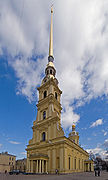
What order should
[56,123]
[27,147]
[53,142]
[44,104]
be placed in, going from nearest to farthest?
1. [53,142]
2. [56,123]
3. [27,147]
4. [44,104]

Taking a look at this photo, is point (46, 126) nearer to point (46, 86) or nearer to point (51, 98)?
point (51, 98)

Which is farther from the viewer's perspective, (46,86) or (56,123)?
(46,86)

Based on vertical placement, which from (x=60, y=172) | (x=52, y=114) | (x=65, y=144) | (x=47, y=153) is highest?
(x=52, y=114)

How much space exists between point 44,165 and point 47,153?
240 cm

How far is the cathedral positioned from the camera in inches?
1031

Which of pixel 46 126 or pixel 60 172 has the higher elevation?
pixel 46 126

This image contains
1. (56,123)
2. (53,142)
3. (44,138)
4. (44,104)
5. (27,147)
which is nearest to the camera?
(53,142)

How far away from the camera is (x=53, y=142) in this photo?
92.9 ft

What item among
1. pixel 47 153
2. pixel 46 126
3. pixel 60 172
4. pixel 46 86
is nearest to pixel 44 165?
pixel 47 153

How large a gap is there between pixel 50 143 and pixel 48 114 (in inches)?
301

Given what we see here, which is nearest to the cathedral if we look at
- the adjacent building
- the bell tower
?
the bell tower

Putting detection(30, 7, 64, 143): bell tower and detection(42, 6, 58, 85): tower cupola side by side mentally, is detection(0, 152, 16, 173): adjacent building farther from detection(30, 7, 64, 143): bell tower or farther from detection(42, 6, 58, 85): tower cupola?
detection(42, 6, 58, 85): tower cupola

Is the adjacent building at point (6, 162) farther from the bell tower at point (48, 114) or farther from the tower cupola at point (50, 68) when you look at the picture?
the tower cupola at point (50, 68)

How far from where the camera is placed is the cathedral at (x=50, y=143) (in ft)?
85.9
